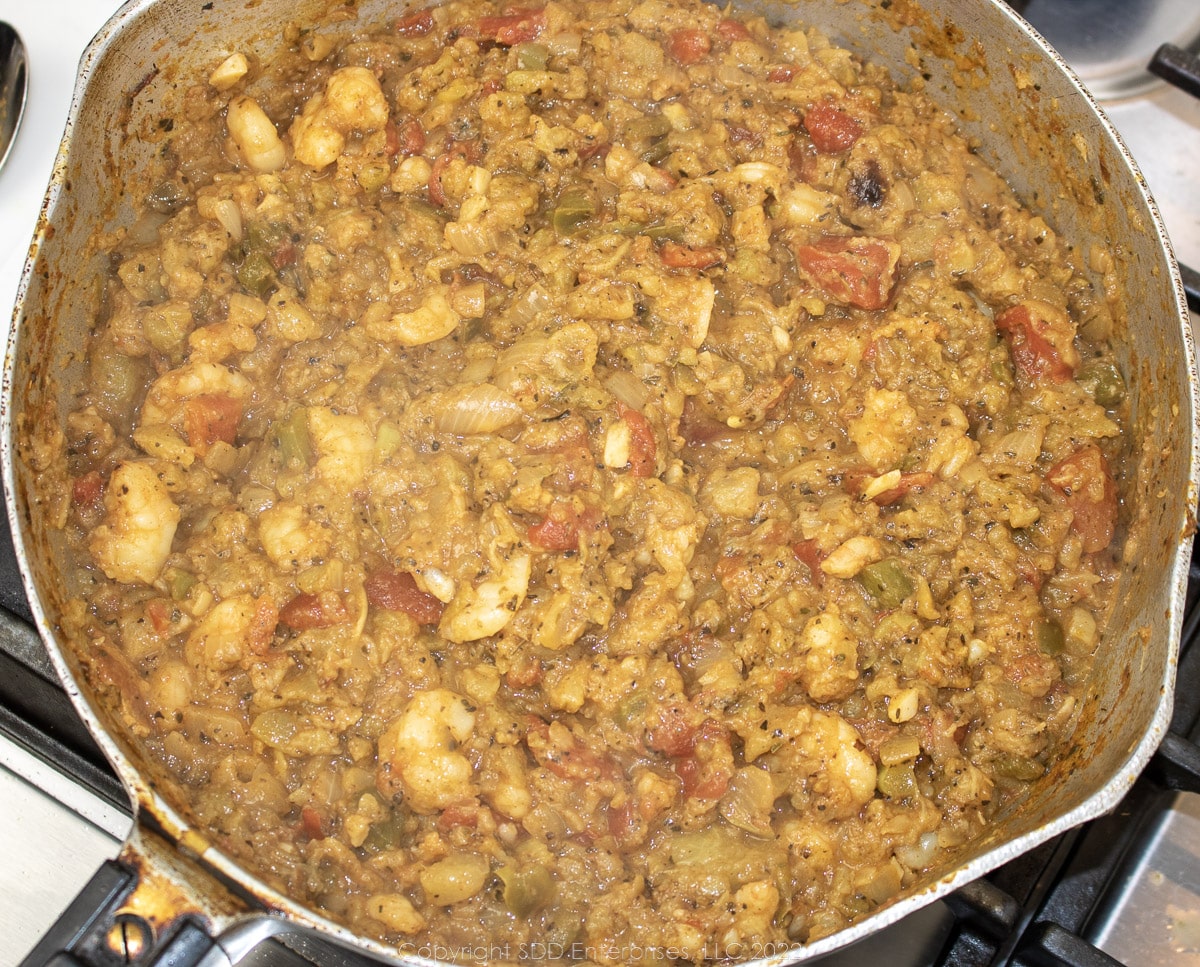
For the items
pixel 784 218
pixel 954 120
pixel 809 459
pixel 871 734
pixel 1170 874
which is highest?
pixel 954 120

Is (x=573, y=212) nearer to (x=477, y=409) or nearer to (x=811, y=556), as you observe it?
(x=477, y=409)

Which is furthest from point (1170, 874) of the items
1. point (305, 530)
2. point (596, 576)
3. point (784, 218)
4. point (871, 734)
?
point (305, 530)

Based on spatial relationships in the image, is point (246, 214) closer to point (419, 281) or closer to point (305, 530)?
point (419, 281)

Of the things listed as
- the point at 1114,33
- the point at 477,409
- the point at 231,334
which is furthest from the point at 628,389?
the point at 1114,33

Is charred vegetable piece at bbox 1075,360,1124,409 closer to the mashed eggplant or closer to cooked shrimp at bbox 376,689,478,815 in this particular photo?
the mashed eggplant

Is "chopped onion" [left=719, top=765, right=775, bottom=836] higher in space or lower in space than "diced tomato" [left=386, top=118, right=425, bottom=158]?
lower

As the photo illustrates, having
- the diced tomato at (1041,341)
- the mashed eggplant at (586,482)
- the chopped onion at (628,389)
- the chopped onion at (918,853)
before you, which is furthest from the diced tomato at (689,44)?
the chopped onion at (918,853)

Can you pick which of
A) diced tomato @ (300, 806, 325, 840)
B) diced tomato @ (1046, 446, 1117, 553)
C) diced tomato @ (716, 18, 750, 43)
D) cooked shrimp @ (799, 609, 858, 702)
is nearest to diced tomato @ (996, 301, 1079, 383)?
diced tomato @ (1046, 446, 1117, 553)
